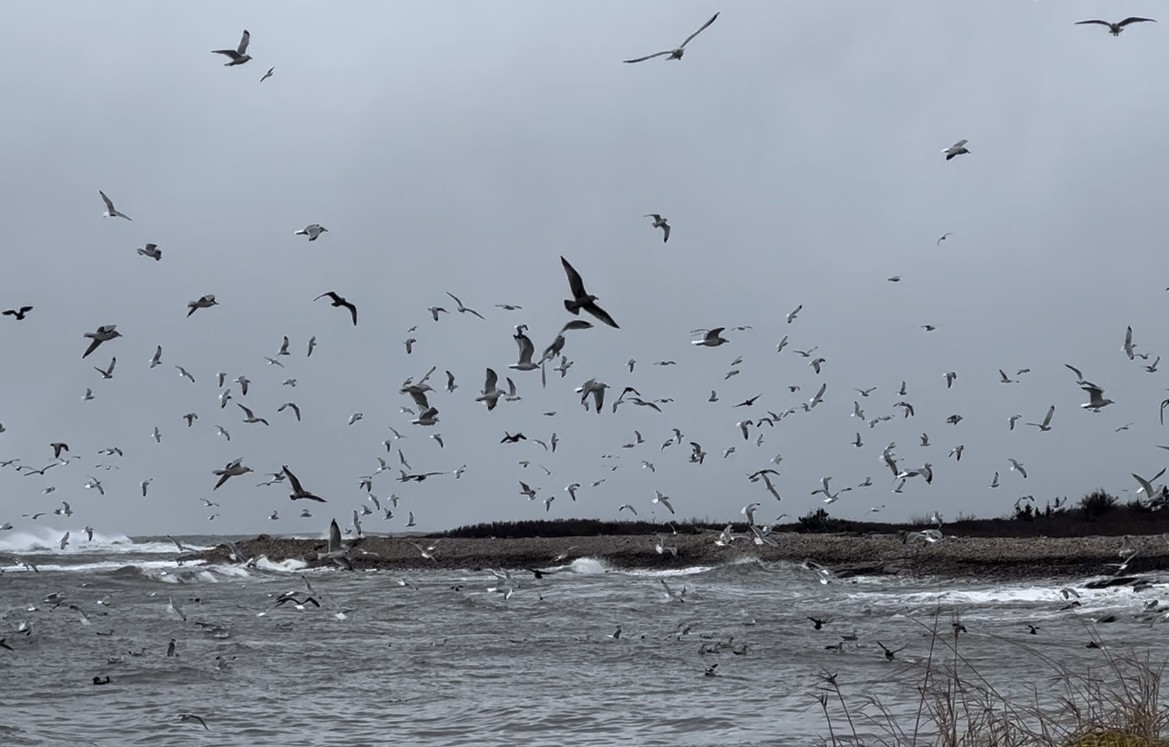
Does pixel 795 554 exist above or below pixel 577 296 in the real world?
below

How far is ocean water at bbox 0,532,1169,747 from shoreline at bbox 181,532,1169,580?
200 centimetres

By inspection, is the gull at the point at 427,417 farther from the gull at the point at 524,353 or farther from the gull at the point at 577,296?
the gull at the point at 577,296

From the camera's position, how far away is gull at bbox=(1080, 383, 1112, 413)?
70.9 feet

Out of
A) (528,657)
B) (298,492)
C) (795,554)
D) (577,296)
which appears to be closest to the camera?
(577,296)

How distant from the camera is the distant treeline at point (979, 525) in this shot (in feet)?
128

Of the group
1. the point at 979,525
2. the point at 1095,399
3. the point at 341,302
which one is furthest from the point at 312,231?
the point at 979,525

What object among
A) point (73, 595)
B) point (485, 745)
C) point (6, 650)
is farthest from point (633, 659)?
point (73, 595)

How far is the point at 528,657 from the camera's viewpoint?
1748 centimetres

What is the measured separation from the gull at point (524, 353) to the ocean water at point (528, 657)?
3.45m

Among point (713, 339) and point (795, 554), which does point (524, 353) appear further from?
point (795, 554)

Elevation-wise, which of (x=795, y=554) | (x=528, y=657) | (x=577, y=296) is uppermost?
(x=577, y=296)

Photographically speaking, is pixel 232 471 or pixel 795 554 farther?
pixel 795 554

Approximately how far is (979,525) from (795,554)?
11020 mm

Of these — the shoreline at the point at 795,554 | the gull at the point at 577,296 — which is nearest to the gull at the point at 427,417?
the gull at the point at 577,296
